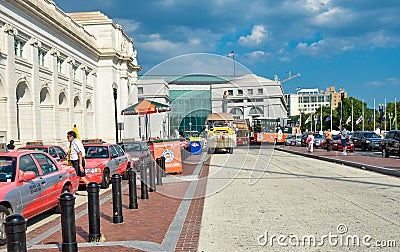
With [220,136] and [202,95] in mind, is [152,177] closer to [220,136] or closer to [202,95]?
[202,95]

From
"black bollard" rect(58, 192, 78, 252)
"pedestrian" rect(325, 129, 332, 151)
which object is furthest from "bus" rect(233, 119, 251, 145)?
"black bollard" rect(58, 192, 78, 252)

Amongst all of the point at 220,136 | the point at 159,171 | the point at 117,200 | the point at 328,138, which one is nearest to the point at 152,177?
the point at 159,171

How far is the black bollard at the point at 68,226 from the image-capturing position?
20.9 feet

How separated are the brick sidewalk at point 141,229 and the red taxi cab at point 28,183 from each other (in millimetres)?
510

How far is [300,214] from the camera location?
9828 millimetres

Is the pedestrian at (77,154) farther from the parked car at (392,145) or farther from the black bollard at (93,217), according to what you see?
the parked car at (392,145)

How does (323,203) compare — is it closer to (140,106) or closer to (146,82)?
(146,82)

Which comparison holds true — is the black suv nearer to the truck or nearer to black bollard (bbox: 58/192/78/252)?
the truck

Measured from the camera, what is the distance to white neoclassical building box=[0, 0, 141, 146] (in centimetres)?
3453

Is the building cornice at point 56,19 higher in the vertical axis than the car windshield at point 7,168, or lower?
higher

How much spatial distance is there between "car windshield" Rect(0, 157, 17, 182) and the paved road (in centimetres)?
388

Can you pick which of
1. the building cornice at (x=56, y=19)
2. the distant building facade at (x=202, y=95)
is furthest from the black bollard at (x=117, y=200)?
the building cornice at (x=56, y=19)

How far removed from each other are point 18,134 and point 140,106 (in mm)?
24563

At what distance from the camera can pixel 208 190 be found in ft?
47.5
